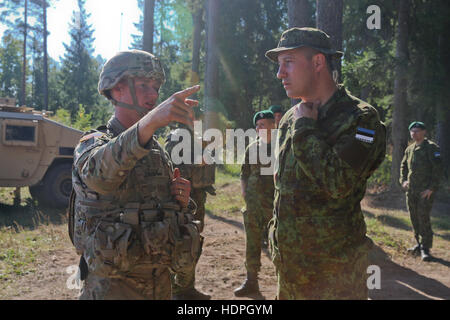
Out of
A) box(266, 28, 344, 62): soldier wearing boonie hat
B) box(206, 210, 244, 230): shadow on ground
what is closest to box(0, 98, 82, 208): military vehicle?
box(206, 210, 244, 230): shadow on ground

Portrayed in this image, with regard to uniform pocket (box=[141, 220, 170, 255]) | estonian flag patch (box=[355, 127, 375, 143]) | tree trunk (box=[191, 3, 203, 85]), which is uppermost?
tree trunk (box=[191, 3, 203, 85])

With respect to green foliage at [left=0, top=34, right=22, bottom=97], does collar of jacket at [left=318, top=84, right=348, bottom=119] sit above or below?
below

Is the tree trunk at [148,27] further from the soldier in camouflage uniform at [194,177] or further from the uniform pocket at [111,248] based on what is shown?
the uniform pocket at [111,248]

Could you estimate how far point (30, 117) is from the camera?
8719mm

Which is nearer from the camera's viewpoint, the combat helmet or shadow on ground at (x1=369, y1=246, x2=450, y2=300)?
the combat helmet

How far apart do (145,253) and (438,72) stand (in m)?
12.0

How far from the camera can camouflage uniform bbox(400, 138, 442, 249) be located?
6.57 m

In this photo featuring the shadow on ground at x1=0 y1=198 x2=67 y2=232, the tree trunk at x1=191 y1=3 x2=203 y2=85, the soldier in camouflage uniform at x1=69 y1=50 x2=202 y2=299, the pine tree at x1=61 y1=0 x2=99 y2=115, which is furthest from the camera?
the pine tree at x1=61 y1=0 x2=99 y2=115

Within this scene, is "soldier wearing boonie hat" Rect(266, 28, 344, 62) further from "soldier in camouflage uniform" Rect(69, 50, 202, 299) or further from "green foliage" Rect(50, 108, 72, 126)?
"green foliage" Rect(50, 108, 72, 126)

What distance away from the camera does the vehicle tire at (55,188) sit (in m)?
8.91

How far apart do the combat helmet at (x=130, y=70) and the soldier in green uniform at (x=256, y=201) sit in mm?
2909

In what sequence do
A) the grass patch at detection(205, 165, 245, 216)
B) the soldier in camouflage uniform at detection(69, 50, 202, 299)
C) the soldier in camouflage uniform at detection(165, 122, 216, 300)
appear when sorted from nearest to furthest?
the soldier in camouflage uniform at detection(69, 50, 202, 299), the soldier in camouflage uniform at detection(165, 122, 216, 300), the grass patch at detection(205, 165, 245, 216)

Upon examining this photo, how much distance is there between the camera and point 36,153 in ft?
28.7
